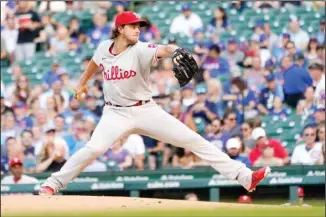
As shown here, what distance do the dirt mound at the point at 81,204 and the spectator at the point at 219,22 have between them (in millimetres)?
7559

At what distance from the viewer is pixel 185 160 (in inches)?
550

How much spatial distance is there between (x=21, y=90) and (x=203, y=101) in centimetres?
304

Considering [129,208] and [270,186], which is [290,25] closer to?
[270,186]

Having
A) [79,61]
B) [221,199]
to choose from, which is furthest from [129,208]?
[79,61]

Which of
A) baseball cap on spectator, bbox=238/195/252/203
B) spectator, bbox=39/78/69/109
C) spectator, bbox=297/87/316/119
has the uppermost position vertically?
spectator, bbox=39/78/69/109

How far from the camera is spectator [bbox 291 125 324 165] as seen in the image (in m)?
13.4

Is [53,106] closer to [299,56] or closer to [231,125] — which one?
[231,125]

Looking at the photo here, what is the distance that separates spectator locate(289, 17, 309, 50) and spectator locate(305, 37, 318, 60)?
195 mm

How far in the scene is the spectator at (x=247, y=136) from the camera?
1379 cm

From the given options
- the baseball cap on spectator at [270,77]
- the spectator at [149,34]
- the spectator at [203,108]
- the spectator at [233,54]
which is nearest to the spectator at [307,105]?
the baseball cap on spectator at [270,77]

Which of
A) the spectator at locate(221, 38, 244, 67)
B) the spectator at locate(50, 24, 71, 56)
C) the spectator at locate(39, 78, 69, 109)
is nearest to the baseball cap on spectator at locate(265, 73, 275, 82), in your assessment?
the spectator at locate(221, 38, 244, 67)

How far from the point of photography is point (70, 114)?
15.6 m

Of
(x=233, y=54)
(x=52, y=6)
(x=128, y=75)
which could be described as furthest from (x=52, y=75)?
(x=128, y=75)

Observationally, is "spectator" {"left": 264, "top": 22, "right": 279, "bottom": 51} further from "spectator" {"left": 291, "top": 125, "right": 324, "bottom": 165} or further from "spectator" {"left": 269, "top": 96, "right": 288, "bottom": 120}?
"spectator" {"left": 291, "top": 125, "right": 324, "bottom": 165}
